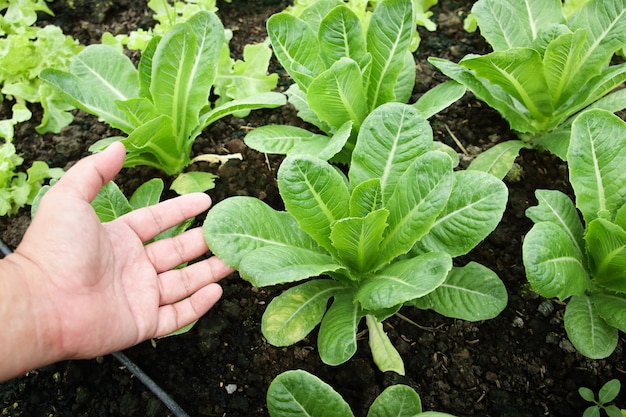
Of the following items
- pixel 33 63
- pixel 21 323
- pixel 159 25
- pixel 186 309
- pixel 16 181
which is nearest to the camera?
pixel 21 323

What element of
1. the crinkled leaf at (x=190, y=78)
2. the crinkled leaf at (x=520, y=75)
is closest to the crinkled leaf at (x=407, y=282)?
the crinkled leaf at (x=520, y=75)

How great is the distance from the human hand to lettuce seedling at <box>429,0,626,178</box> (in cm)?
130

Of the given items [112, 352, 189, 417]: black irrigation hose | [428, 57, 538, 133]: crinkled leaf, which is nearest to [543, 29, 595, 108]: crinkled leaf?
[428, 57, 538, 133]: crinkled leaf

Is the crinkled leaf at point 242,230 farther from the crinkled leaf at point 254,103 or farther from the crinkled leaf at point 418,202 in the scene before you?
the crinkled leaf at point 254,103

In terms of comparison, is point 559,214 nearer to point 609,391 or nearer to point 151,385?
point 609,391

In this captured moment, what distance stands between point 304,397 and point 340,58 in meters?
1.38

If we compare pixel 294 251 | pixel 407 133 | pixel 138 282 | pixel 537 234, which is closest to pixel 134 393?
pixel 138 282

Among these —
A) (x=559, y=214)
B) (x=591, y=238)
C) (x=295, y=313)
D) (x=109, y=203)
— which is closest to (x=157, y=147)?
(x=109, y=203)

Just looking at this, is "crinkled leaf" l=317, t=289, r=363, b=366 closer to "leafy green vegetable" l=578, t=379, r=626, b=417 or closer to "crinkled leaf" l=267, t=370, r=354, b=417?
"crinkled leaf" l=267, t=370, r=354, b=417

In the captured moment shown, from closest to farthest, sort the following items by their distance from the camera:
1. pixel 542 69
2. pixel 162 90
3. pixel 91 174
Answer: pixel 91 174
pixel 542 69
pixel 162 90

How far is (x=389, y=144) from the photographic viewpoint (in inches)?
81.2

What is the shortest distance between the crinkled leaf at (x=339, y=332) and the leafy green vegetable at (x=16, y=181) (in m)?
1.56

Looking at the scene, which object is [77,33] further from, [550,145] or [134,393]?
[550,145]

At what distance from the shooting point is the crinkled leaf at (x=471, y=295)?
77.2 inches
